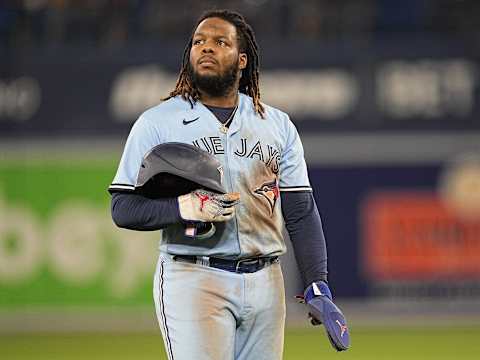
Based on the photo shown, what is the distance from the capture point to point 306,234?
14.0 ft

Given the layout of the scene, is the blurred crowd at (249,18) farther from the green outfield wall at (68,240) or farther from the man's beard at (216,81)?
the man's beard at (216,81)

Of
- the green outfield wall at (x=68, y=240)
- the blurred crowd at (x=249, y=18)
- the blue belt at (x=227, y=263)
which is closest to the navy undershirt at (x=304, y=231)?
the blue belt at (x=227, y=263)

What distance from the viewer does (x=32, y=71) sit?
1259 centimetres

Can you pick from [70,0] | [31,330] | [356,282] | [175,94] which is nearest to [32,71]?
[70,0]

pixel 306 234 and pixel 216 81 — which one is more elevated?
pixel 216 81

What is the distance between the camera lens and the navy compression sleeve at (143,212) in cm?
389

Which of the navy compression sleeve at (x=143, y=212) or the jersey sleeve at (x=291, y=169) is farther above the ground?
the jersey sleeve at (x=291, y=169)

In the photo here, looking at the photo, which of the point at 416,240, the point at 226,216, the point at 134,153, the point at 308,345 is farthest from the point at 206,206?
the point at 416,240

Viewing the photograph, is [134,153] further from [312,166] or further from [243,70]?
[312,166]

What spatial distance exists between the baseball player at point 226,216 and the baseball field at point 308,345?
16.6ft

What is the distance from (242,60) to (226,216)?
0.75 metres

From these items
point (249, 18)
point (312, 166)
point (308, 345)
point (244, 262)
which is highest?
point (249, 18)

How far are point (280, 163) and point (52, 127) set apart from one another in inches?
343

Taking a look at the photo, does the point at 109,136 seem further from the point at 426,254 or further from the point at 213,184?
the point at 213,184
